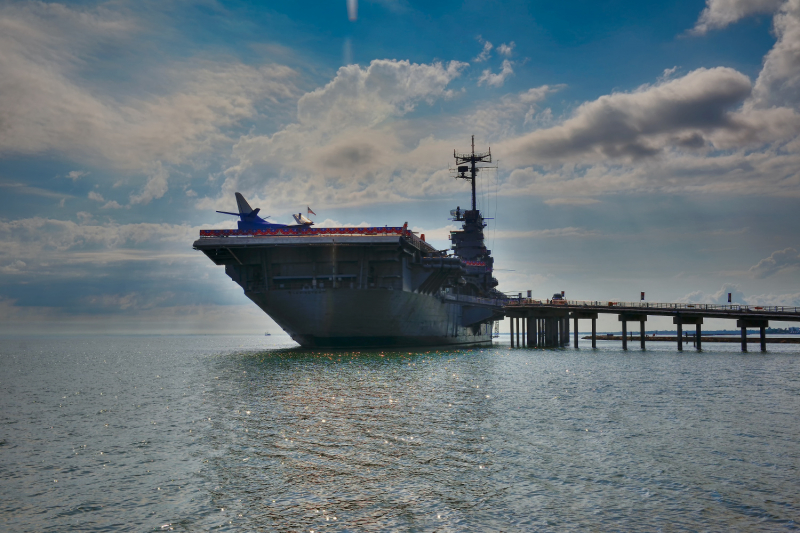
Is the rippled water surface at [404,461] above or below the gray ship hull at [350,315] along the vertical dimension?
below

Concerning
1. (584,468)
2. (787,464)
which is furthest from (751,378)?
(584,468)

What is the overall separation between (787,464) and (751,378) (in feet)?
100

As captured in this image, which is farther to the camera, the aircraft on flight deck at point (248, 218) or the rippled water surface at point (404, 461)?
the aircraft on flight deck at point (248, 218)

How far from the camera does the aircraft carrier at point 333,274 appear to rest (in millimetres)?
58844

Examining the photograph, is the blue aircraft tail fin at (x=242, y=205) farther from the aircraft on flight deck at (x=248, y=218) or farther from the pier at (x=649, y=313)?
the pier at (x=649, y=313)

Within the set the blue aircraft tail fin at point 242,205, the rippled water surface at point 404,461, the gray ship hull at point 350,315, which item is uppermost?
the blue aircraft tail fin at point 242,205

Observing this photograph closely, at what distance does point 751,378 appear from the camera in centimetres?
4297

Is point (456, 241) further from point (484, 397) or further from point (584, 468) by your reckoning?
point (584, 468)

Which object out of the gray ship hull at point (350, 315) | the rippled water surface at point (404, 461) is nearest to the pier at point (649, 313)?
the gray ship hull at point (350, 315)

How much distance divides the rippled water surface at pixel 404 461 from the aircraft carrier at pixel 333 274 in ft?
86.8

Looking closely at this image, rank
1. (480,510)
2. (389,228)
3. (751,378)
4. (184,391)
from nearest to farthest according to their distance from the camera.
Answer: (480,510), (184,391), (751,378), (389,228)

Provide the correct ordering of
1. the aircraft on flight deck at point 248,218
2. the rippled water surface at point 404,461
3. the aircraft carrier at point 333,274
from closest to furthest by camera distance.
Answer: the rippled water surface at point 404,461, the aircraft carrier at point 333,274, the aircraft on flight deck at point 248,218

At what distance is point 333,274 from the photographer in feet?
196

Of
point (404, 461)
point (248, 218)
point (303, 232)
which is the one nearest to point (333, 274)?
point (303, 232)
